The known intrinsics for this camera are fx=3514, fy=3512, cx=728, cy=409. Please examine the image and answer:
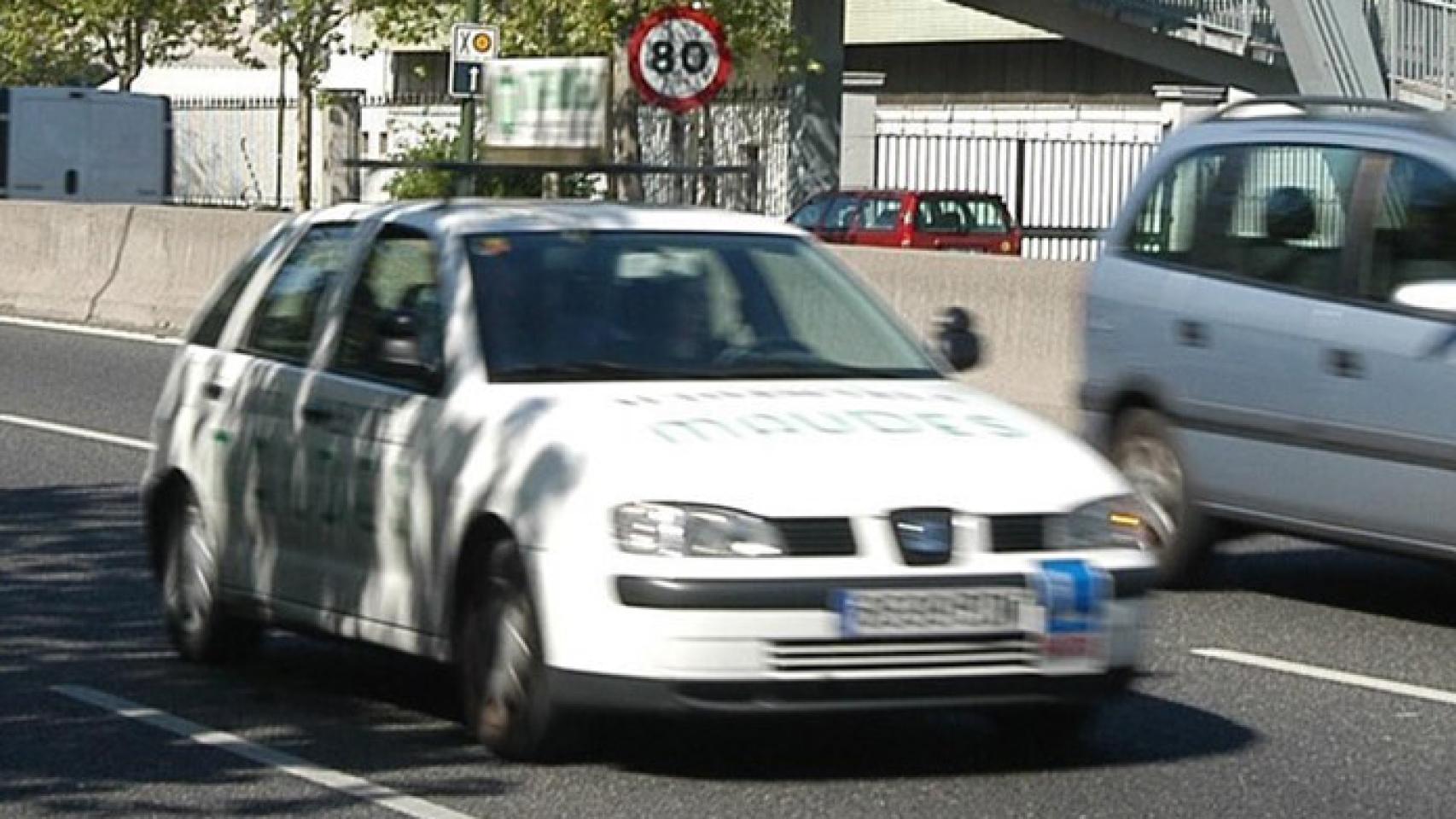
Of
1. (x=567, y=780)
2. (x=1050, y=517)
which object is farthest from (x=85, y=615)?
(x=1050, y=517)

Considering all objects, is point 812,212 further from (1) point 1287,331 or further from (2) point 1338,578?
(1) point 1287,331

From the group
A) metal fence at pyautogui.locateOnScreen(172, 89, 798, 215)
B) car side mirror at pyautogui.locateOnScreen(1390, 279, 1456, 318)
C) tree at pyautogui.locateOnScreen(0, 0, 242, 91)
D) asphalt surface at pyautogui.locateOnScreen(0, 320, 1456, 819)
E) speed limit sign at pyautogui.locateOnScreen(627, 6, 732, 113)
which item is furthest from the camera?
tree at pyautogui.locateOnScreen(0, 0, 242, 91)

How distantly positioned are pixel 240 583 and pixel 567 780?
7.19 feet

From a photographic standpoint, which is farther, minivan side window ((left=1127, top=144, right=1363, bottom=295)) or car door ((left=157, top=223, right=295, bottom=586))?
minivan side window ((left=1127, top=144, right=1363, bottom=295))

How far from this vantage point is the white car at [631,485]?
8672 mm

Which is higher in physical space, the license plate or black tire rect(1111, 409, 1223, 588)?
the license plate

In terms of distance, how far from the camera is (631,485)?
8773 mm

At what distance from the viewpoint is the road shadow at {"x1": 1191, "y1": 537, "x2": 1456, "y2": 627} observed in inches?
523

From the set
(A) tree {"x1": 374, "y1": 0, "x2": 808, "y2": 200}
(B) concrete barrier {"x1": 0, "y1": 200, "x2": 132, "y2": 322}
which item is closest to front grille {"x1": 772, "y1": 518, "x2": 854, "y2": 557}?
(B) concrete barrier {"x1": 0, "y1": 200, "x2": 132, "y2": 322}

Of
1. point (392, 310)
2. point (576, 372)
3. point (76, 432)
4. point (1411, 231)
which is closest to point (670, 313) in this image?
point (576, 372)

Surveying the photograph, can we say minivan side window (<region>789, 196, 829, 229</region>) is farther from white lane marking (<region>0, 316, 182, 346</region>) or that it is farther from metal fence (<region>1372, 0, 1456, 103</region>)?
white lane marking (<region>0, 316, 182, 346</region>)

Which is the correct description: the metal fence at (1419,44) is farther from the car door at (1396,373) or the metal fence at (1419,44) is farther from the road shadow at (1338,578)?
the car door at (1396,373)

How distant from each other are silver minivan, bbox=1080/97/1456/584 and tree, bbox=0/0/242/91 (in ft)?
166

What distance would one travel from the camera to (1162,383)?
13430mm
